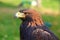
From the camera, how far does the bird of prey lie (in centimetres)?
830

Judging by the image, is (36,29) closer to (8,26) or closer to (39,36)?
(39,36)

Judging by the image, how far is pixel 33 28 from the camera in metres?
8.42

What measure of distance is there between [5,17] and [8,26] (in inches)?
96.4

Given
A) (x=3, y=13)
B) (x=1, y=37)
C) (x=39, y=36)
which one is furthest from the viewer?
(x=3, y=13)

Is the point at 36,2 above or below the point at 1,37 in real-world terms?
above

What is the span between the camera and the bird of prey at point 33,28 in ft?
27.2

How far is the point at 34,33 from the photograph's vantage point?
832 cm

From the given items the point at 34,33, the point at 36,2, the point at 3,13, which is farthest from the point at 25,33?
the point at 36,2

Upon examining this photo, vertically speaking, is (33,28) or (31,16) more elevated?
(31,16)

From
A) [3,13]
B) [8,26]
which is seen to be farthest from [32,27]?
[3,13]

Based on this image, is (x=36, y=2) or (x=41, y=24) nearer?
(x=41, y=24)

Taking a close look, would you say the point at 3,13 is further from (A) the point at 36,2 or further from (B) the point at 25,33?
(B) the point at 25,33

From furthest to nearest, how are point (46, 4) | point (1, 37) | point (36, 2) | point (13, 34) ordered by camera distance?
point (46, 4), point (36, 2), point (13, 34), point (1, 37)

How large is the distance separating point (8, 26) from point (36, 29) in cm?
646
